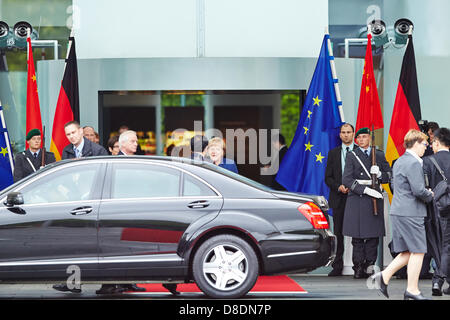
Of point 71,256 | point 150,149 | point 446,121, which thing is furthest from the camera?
point 150,149

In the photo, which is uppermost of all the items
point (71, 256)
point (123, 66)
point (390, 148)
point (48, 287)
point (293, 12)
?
point (293, 12)

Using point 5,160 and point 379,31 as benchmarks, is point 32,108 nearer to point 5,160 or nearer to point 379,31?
point 5,160

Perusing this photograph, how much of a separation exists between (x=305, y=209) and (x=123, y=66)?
242 inches

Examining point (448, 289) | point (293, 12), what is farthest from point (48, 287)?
point (293, 12)

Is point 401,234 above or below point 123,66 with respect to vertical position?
below

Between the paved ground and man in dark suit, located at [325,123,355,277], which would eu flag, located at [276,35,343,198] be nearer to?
man in dark suit, located at [325,123,355,277]

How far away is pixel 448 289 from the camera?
34.7ft

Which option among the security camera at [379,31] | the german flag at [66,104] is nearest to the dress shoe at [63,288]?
the german flag at [66,104]

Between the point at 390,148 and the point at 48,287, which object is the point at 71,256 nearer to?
the point at 48,287

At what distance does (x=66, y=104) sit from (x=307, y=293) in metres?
5.28

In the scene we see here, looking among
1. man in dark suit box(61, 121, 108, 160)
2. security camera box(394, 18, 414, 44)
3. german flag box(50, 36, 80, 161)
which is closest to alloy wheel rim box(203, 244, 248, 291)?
man in dark suit box(61, 121, 108, 160)

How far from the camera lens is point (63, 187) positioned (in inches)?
369

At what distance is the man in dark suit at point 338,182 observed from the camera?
12258 millimetres
